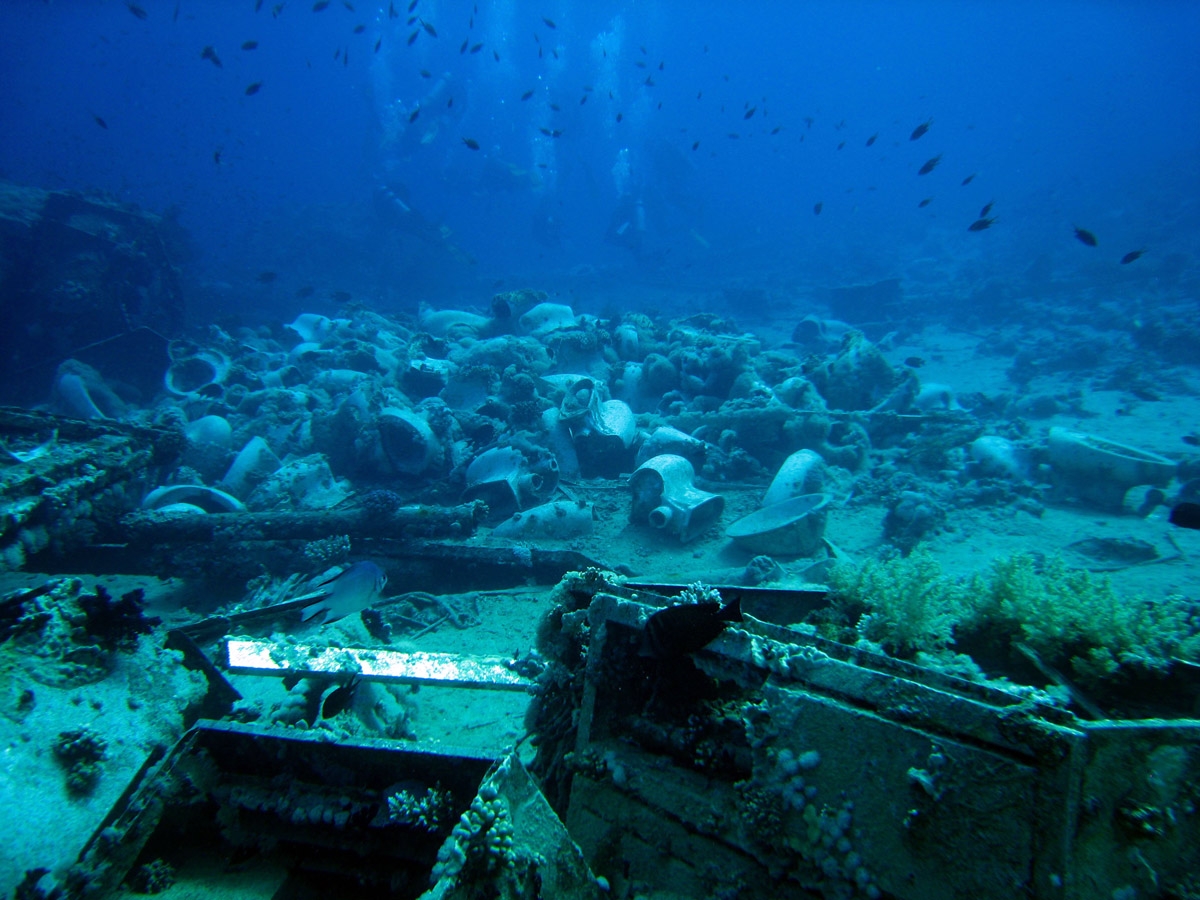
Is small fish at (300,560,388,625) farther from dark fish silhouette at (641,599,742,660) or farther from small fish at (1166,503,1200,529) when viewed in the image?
small fish at (1166,503,1200,529)

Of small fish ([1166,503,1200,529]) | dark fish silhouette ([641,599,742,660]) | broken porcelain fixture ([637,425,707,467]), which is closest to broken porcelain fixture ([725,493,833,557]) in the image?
broken porcelain fixture ([637,425,707,467])

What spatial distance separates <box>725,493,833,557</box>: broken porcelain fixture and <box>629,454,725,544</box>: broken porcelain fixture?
1.74 feet

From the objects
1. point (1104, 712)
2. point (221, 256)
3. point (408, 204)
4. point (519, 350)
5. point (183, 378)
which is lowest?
point (1104, 712)

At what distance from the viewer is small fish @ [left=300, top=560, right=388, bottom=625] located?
4359 millimetres

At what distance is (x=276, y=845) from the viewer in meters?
2.29

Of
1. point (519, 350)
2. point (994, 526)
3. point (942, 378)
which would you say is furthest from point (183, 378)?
point (942, 378)

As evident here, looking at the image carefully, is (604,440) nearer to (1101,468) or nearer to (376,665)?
(376,665)

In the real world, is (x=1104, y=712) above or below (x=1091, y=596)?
below

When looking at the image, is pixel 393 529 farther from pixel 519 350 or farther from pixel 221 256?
pixel 221 256

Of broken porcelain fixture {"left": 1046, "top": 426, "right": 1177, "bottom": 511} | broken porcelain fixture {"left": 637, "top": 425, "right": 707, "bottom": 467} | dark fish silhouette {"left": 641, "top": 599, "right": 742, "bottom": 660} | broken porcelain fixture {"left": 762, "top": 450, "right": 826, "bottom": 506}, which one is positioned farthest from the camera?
broken porcelain fixture {"left": 637, "top": 425, "right": 707, "bottom": 467}

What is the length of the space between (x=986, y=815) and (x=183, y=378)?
15.6 metres

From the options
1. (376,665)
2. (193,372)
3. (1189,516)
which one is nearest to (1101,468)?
(1189,516)

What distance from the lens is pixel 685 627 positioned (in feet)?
6.64

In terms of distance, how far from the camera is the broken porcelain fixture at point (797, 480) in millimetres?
7355
